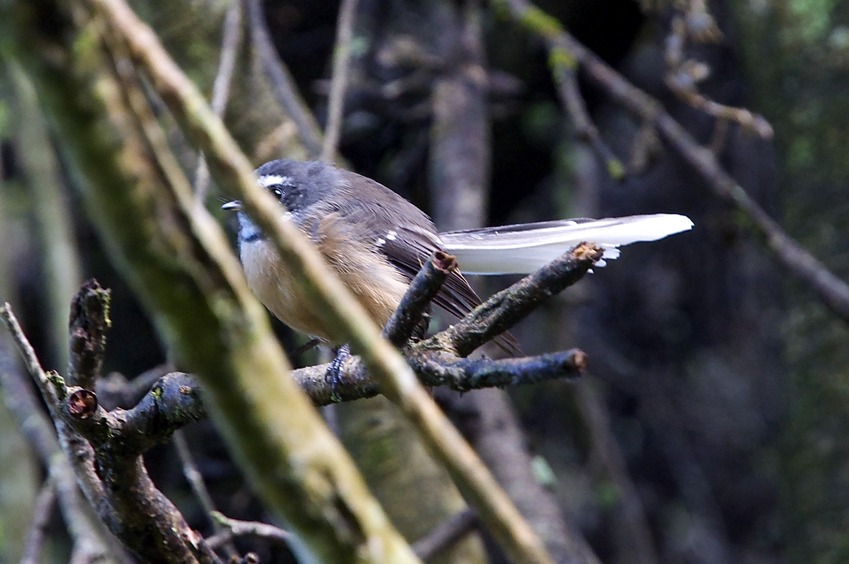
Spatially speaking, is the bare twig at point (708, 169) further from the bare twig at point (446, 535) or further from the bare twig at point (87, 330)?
the bare twig at point (87, 330)

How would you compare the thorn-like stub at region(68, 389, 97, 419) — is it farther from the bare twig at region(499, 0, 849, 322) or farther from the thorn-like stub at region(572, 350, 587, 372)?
the bare twig at region(499, 0, 849, 322)

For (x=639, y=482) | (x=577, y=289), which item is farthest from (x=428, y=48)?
(x=639, y=482)

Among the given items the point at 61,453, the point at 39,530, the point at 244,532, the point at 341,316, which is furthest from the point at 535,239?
the point at 341,316

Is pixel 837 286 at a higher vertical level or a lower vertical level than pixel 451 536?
higher

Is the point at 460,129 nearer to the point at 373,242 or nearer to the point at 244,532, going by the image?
the point at 373,242

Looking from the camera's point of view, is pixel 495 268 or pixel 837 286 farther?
pixel 837 286

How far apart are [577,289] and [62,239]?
284 centimetres

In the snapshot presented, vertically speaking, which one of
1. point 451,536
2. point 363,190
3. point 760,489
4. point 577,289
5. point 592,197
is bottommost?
point 760,489

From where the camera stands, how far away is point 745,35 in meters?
5.54

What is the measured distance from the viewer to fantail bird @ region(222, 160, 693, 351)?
11.2ft

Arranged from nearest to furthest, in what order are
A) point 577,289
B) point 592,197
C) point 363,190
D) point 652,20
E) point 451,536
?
point 363,190, point 451,536, point 652,20, point 577,289, point 592,197

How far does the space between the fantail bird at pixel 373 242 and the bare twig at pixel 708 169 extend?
132 cm

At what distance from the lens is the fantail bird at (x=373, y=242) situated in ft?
11.2

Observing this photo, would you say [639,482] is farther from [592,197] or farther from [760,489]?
[592,197]
